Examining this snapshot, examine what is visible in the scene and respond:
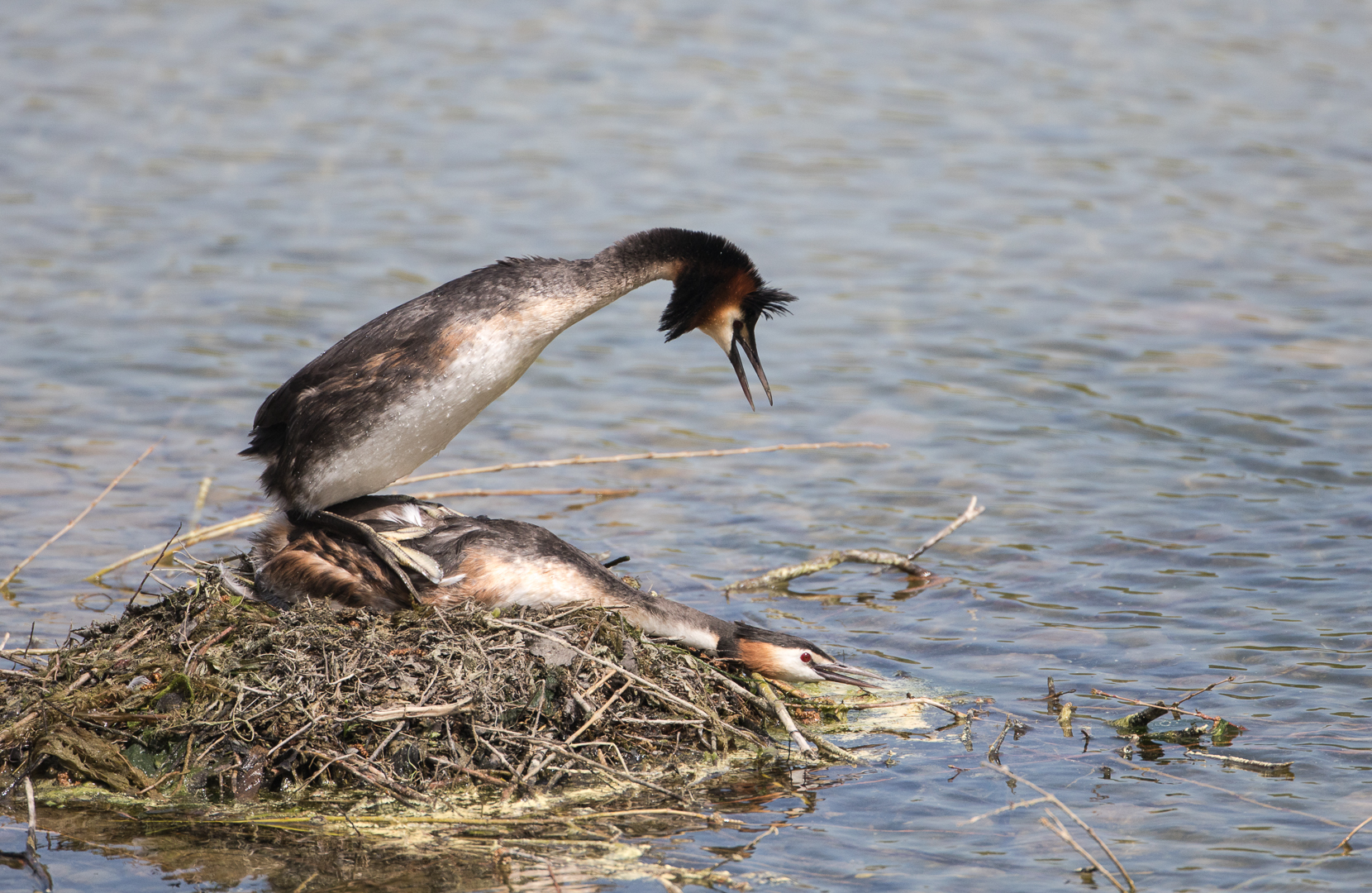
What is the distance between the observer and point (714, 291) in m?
6.56

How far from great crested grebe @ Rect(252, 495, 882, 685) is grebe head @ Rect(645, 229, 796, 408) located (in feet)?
3.18

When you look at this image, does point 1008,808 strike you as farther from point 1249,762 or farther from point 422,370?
point 422,370

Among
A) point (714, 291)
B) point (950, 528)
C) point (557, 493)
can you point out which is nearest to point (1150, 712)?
point (950, 528)

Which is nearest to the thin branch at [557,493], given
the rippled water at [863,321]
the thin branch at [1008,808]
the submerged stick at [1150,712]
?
the rippled water at [863,321]

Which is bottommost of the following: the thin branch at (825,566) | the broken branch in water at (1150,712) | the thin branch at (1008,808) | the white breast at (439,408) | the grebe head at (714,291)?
the thin branch at (1008,808)

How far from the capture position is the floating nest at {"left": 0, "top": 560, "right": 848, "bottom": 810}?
212 inches

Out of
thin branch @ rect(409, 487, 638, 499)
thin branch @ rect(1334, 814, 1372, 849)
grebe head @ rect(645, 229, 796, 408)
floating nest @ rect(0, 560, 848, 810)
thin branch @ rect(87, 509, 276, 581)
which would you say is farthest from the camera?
thin branch @ rect(409, 487, 638, 499)

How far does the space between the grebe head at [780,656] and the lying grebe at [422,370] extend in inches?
52.8

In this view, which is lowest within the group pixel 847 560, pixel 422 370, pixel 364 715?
pixel 847 560

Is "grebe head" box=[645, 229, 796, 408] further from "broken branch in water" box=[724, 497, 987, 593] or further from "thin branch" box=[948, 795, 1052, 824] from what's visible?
"thin branch" box=[948, 795, 1052, 824]

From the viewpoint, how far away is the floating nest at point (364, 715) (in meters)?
5.39

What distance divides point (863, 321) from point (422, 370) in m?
6.43

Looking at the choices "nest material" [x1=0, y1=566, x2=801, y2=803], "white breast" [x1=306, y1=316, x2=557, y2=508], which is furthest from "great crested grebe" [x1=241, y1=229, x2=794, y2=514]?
"nest material" [x1=0, y1=566, x2=801, y2=803]

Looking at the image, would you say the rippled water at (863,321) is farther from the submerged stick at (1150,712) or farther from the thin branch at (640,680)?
the thin branch at (640,680)
